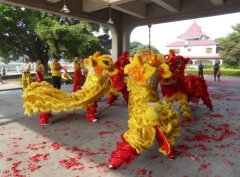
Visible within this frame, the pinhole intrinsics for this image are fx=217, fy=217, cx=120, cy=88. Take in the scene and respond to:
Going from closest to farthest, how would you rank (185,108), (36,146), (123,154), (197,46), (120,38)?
(123,154), (36,146), (185,108), (120,38), (197,46)

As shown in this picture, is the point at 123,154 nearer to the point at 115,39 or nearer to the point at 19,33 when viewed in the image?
the point at 115,39

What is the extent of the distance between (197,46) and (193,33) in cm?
516

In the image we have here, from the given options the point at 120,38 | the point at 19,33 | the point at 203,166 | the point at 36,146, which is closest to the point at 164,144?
the point at 203,166

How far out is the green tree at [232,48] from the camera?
2583 centimetres

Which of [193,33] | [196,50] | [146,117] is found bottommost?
[146,117]

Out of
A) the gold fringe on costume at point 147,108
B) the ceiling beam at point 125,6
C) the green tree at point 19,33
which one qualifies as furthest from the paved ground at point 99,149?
the green tree at point 19,33

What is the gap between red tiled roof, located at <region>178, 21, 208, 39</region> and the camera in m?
42.1

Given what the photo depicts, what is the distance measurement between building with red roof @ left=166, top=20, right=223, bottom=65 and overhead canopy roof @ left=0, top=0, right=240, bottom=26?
2821 centimetres

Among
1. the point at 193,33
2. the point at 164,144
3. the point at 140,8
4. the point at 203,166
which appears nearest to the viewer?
the point at 203,166

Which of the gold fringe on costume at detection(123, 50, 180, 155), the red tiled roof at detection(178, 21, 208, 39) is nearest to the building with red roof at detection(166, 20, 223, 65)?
the red tiled roof at detection(178, 21, 208, 39)

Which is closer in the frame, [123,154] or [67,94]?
[123,154]

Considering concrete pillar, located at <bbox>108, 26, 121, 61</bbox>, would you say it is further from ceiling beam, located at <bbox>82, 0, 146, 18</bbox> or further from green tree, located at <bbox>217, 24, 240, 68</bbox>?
green tree, located at <bbox>217, 24, 240, 68</bbox>

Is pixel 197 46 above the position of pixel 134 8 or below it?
above

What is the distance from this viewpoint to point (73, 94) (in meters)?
4.71
